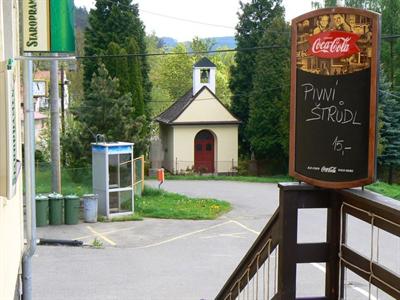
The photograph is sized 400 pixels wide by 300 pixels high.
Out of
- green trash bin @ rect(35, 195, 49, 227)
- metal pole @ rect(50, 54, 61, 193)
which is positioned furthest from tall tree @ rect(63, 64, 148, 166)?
green trash bin @ rect(35, 195, 49, 227)

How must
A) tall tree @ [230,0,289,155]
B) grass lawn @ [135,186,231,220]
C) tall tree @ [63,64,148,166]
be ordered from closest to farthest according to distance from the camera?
grass lawn @ [135,186,231,220], tall tree @ [63,64,148,166], tall tree @ [230,0,289,155]

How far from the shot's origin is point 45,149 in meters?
36.5

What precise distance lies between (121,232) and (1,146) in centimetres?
1463

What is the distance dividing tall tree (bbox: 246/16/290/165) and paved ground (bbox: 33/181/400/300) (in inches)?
754

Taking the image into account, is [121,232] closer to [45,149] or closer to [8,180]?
[8,180]

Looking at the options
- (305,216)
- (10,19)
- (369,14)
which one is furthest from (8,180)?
(305,216)

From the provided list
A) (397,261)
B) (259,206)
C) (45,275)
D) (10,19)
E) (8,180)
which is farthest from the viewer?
(259,206)

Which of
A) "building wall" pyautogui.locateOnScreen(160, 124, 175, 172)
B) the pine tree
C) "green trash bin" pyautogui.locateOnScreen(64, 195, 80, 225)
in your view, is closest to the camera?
"green trash bin" pyautogui.locateOnScreen(64, 195, 80, 225)

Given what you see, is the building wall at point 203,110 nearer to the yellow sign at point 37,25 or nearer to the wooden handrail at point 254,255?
the yellow sign at point 37,25

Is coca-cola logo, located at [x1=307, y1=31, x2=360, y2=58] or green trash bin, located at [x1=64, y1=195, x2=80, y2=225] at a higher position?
coca-cola logo, located at [x1=307, y1=31, x2=360, y2=58]

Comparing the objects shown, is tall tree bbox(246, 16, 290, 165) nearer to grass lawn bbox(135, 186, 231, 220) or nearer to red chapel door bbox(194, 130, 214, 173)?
red chapel door bbox(194, 130, 214, 173)

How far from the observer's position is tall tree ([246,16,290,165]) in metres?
41.4

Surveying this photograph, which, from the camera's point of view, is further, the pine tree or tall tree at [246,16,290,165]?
tall tree at [246,16,290,165]

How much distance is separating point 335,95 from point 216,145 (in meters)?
39.9
